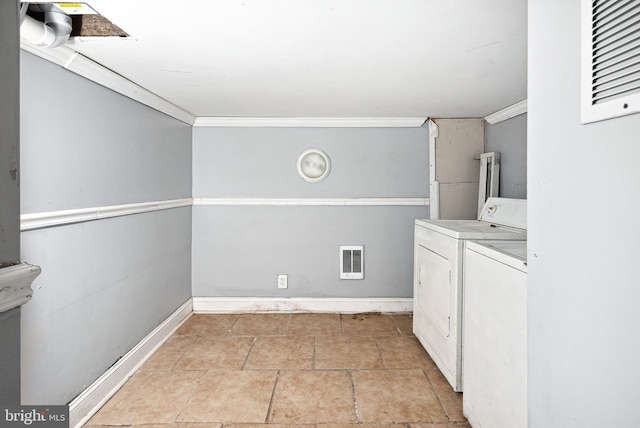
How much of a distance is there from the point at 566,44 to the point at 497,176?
2.34 meters

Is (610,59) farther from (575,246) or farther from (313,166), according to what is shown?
(313,166)

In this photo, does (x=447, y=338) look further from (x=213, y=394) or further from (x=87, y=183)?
(x=87, y=183)

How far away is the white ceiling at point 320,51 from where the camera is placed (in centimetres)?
138

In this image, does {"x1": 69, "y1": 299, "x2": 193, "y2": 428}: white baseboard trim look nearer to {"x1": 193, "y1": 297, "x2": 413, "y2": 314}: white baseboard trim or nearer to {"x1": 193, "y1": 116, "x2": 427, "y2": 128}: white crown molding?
{"x1": 193, "y1": 297, "x2": 413, "y2": 314}: white baseboard trim

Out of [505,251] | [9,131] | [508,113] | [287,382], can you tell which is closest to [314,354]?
[287,382]

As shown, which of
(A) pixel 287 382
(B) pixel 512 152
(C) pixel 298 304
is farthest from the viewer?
(C) pixel 298 304

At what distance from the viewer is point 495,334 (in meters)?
1.53

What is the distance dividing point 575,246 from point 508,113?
244 cm

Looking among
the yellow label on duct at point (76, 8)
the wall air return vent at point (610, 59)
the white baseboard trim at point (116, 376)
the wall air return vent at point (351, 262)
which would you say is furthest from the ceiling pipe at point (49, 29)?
the wall air return vent at point (351, 262)

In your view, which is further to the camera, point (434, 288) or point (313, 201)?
point (313, 201)

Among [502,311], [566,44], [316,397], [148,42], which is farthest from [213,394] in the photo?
[566,44]

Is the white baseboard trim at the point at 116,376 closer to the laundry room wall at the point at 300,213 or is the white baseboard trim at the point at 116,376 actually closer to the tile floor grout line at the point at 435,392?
the laundry room wall at the point at 300,213

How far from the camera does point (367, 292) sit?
136 inches

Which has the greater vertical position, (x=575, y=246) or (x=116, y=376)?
(x=575, y=246)
